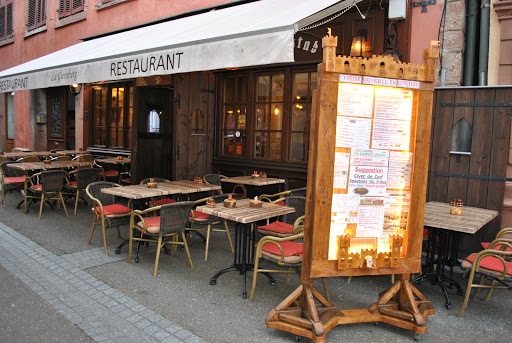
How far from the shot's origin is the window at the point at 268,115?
7738 millimetres

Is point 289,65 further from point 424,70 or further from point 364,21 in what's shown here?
point 424,70

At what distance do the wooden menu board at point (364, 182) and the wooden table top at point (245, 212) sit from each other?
99 centimetres

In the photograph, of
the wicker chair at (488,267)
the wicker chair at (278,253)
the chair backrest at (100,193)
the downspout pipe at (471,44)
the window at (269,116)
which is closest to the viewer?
the wicker chair at (488,267)

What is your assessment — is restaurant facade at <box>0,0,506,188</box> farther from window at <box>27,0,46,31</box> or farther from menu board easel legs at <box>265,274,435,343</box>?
window at <box>27,0,46,31</box>

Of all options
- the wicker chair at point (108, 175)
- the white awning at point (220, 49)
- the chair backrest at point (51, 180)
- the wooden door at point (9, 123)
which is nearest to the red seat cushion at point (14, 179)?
the chair backrest at point (51, 180)

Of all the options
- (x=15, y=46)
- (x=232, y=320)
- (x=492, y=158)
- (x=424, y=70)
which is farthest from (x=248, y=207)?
(x=15, y=46)

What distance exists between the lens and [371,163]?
354 centimetres

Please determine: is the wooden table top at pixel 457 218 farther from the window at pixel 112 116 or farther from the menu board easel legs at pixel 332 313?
the window at pixel 112 116

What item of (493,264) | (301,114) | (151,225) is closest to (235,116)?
(301,114)

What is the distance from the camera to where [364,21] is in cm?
666

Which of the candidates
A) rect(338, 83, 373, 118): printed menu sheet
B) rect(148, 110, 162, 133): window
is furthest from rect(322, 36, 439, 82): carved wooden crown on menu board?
rect(148, 110, 162, 133): window

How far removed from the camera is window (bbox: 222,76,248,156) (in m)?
8.66

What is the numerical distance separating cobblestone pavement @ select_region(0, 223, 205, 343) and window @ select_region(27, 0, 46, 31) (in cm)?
1208

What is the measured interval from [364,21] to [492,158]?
2900 mm
